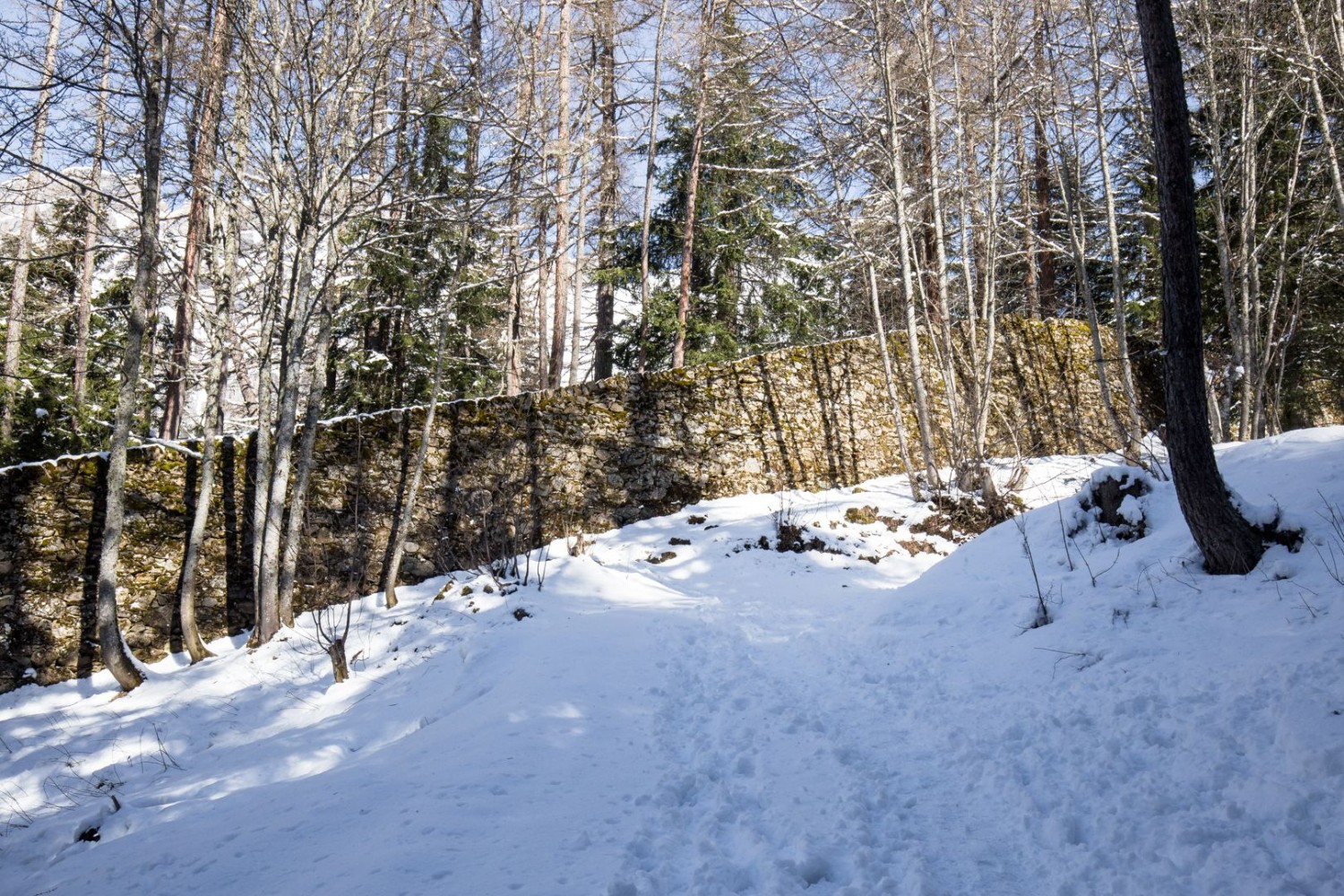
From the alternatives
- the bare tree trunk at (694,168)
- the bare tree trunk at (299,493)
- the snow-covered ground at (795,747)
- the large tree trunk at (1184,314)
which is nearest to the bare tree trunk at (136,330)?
the snow-covered ground at (795,747)

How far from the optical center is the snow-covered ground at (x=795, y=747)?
217 centimetres

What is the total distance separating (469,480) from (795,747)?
622 cm

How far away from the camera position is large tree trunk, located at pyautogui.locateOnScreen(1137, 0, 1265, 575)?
10.7 ft

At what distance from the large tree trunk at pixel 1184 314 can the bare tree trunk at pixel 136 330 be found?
8.49m

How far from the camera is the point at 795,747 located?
10.7ft

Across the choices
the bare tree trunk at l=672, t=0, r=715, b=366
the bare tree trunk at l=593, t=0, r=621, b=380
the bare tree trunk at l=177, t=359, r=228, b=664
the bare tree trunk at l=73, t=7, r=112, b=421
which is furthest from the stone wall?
the bare tree trunk at l=593, t=0, r=621, b=380

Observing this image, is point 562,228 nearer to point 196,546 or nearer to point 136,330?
point 136,330

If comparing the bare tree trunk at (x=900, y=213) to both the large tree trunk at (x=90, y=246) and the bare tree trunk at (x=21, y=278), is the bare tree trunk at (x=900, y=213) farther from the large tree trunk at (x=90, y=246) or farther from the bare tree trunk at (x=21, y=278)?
the bare tree trunk at (x=21, y=278)

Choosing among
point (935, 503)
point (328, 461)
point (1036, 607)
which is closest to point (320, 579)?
point (328, 461)

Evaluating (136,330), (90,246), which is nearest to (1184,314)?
(136,330)

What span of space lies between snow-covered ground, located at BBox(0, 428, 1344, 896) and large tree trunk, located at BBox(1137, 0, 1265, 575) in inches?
8.3

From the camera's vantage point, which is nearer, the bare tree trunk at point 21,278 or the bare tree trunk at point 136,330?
the bare tree trunk at point 136,330

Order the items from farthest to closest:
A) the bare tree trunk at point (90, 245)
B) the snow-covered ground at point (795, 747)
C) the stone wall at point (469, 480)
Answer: the stone wall at point (469, 480) → the bare tree trunk at point (90, 245) → the snow-covered ground at point (795, 747)

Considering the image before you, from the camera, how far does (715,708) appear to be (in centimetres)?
386
